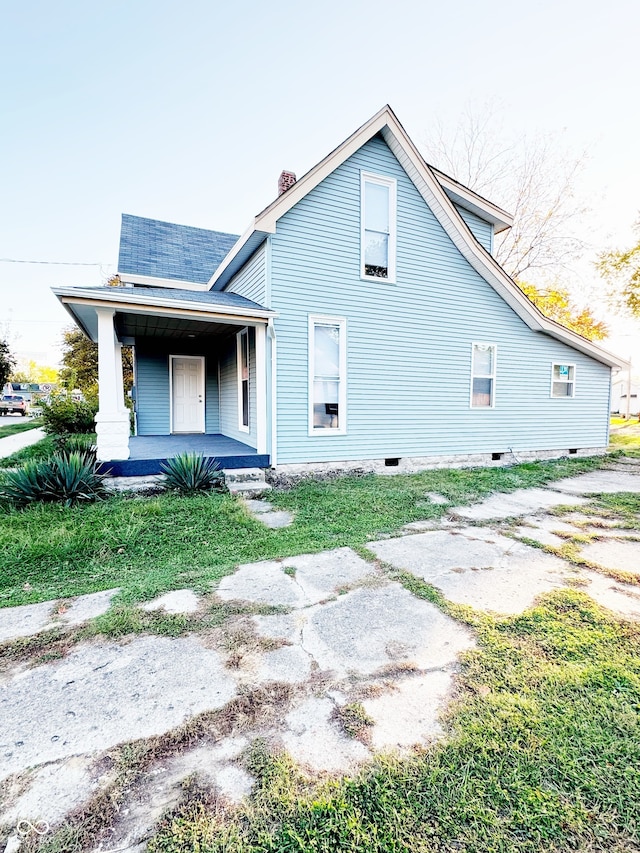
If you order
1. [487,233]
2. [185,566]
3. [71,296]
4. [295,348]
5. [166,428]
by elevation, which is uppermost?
[487,233]

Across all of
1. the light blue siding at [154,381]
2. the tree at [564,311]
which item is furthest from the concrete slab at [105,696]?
the tree at [564,311]

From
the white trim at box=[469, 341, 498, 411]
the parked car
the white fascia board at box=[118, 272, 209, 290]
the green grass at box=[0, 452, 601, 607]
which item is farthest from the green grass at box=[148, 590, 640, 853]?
the parked car

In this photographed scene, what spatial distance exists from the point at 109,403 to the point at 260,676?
5.19 m

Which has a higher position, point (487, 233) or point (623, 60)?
point (623, 60)

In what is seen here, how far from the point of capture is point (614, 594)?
317cm

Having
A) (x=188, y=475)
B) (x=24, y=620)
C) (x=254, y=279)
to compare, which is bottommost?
(x=24, y=620)

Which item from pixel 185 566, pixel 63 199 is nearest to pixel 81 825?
pixel 185 566

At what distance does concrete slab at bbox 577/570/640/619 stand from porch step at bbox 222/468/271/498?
442cm

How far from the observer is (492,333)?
9.14 meters

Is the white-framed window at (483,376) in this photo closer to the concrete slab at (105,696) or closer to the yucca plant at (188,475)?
the yucca plant at (188,475)

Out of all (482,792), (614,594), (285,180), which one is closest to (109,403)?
(285,180)

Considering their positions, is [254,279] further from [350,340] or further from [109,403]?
[109,403]

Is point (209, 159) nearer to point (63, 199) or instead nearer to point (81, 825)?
point (63, 199)

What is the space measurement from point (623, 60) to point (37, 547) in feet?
55.0
